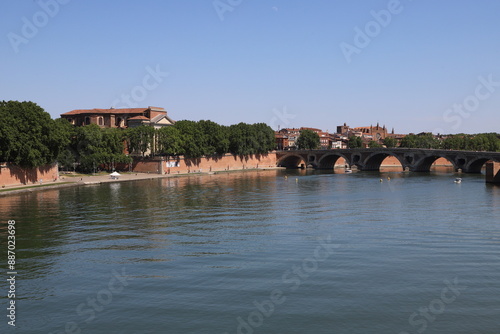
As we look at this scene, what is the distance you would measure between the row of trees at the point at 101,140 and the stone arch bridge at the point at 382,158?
9712 millimetres

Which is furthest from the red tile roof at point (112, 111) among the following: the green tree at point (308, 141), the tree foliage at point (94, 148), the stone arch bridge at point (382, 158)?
the green tree at point (308, 141)

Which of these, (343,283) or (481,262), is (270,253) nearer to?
(343,283)

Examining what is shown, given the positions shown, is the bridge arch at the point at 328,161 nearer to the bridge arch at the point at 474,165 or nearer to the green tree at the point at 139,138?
the bridge arch at the point at 474,165

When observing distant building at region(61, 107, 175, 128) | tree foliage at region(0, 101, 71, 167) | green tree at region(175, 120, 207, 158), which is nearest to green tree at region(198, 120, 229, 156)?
green tree at region(175, 120, 207, 158)

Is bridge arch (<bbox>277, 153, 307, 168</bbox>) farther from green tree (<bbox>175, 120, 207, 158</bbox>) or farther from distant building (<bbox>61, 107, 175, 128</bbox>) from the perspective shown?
green tree (<bbox>175, 120, 207, 158</bbox>)

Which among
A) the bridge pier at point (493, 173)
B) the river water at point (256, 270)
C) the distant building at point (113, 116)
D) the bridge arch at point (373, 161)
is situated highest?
the distant building at point (113, 116)

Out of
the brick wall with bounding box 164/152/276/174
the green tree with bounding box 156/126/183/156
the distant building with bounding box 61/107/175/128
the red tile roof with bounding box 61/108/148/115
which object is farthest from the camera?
the red tile roof with bounding box 61/108/148/115

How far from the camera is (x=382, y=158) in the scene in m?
130

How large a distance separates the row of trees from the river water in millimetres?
20498

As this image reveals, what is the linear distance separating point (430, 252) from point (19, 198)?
47680 millimetres

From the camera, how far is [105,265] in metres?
27.6

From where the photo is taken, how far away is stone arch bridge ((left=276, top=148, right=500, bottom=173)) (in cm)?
10293

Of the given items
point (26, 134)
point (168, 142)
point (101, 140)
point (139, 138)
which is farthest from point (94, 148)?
point (26, 134)

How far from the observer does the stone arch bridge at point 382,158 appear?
102931 millimetres
